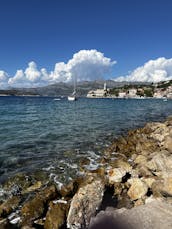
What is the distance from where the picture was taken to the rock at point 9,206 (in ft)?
31.4

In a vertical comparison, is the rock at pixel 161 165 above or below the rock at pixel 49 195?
above

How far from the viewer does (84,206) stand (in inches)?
340

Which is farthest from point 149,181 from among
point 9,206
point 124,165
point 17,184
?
point 17,184

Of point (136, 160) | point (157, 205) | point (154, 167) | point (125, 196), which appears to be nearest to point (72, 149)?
point (136, 160)

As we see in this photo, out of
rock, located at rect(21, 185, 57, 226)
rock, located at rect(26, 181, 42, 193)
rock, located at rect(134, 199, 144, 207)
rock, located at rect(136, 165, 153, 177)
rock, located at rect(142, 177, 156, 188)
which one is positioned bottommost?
rock, located at rect(26, 181, 42, 193)

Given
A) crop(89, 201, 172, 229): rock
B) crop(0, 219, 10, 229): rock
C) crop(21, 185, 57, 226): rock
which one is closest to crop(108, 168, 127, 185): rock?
crop(21, 185, 57, 226): rock

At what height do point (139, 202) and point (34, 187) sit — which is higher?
point (139, 202)

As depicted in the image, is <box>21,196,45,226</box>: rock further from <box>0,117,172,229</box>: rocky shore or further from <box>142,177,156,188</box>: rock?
<box>142,177,156,188</box>: rock

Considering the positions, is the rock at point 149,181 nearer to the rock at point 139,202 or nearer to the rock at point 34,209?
the rock at point 139,202

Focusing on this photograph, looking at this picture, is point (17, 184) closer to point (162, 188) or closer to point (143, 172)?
point (143, 172)

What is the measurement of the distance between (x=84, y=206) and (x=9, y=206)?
12.0 feet

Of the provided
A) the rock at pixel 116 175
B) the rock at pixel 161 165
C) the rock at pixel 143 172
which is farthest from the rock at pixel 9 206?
the rock at pixel 161 165

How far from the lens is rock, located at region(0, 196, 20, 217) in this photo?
9564 millimetres

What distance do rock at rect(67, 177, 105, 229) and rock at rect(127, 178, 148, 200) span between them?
5.62 ft
